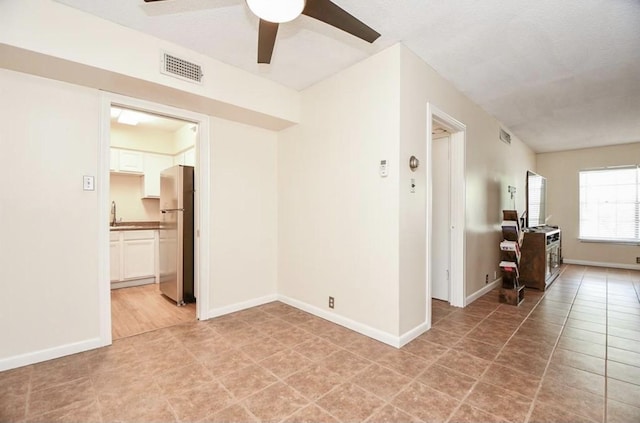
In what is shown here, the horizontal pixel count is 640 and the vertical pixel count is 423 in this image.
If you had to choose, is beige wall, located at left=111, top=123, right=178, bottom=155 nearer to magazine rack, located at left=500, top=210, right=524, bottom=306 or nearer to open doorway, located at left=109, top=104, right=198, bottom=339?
open doorway, located at left=109, top=104, right=198, bottom=339

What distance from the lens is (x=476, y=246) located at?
Result: 3.84 metres

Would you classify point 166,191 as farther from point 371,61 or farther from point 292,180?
point 371,61

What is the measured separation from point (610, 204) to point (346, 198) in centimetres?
669

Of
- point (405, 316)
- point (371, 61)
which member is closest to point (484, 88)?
point (371, 61)

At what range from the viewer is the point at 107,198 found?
253 centimetres

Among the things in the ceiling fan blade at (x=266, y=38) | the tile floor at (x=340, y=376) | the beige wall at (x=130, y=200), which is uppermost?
the ceiling fan blade at (x=266, y=38)

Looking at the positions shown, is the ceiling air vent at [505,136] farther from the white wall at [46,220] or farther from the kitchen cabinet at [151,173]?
the kitchen cabinet at [151,173]

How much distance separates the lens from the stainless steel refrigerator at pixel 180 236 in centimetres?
362

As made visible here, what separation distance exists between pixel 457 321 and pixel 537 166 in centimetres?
588

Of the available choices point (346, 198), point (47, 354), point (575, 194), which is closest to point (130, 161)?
point (47, 354)

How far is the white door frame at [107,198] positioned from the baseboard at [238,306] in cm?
8

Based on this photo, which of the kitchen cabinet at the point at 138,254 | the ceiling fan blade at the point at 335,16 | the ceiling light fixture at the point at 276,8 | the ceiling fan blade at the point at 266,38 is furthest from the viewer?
the kitchen cabinet at the point at 138,254

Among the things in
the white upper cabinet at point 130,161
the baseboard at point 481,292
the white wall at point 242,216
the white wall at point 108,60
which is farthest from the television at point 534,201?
the white upper cabinet at point 130,161

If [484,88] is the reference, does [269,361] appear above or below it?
below
